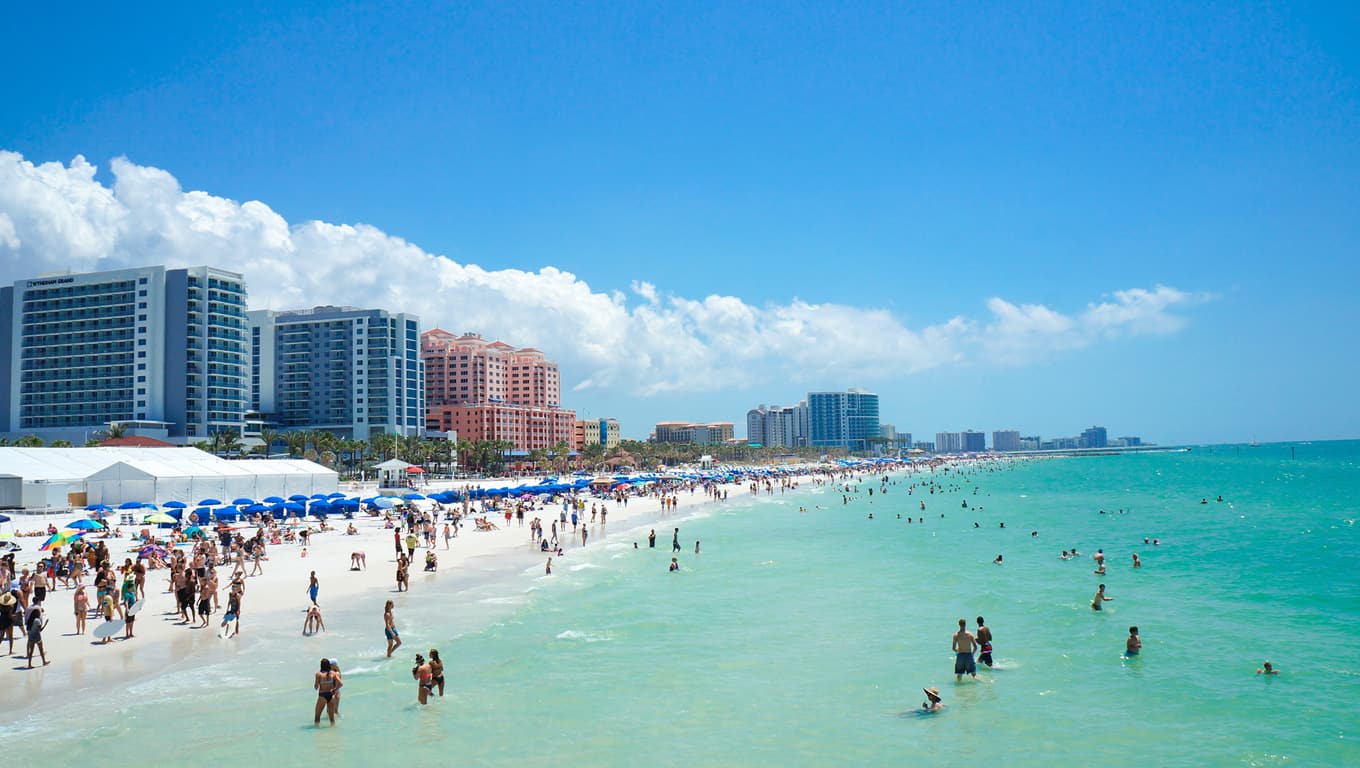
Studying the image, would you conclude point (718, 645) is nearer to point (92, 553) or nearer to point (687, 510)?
point (92, 553)

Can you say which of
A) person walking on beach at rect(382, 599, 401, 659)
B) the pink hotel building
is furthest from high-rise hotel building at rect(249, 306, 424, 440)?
person walking on beach at rect(382, 599, 401, 659)

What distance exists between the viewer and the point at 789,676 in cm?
1852

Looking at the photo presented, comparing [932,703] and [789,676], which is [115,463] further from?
[932,703]

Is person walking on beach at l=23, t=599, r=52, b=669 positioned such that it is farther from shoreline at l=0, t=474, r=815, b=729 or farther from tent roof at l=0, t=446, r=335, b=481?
tent roof at l=0, t=446, r=335, b=481

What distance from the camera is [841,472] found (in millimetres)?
164625

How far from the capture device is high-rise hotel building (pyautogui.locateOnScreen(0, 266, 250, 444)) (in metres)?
103

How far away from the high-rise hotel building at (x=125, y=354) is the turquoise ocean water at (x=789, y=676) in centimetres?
8699

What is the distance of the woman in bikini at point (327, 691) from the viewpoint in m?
14.8

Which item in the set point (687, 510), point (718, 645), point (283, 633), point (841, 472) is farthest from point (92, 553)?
point (841, 472)

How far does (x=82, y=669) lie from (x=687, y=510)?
53896 millimetres

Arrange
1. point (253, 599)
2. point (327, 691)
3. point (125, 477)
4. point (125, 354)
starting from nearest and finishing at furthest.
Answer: point (327, 691) < point (253, 599) < point (125, 477) < point (125, 354)

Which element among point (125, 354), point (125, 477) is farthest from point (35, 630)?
point (125, 354)

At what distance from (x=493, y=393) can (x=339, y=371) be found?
4344 cm

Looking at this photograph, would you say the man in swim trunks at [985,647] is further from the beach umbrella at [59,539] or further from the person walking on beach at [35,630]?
the beach umbrella at [59,539]
